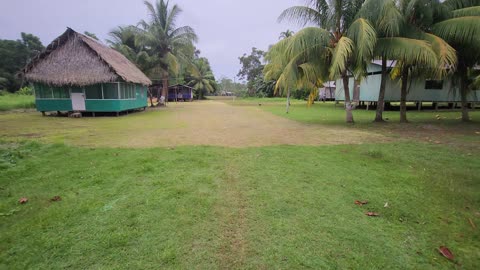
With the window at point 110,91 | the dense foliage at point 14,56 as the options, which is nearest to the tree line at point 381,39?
the window at point 110,91

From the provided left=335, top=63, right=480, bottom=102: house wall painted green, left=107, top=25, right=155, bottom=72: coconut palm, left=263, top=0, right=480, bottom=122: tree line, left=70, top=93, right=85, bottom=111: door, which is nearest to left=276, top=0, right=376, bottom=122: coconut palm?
left=263, top=0, right=480, bottom=122: tree line

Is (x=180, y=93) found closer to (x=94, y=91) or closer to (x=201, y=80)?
(x=201, y=80)

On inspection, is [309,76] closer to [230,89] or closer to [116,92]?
[116,92]

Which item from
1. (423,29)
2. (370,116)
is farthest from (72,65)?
(423,29)

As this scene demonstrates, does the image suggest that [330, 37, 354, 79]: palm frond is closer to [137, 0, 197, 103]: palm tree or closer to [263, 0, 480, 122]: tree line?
[263, 0, 480, 122]: tree line

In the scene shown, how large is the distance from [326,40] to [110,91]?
40.1ft

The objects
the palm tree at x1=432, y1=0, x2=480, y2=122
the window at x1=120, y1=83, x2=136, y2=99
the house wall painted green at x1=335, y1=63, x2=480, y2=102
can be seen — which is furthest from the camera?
the house wall painted green at x1=335, y1=63, x2=480, y2=102

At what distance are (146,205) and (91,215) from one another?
2.04ft

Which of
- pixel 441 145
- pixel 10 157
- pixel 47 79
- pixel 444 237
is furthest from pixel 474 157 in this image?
pixel 47 79

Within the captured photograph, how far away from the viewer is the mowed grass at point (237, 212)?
2432mm

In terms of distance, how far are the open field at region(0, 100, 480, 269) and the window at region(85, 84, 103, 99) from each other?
9.91 m

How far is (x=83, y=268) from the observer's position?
2270 millimetres

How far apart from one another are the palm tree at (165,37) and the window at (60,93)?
9225 mm

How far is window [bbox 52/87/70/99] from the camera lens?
51.0 feet
